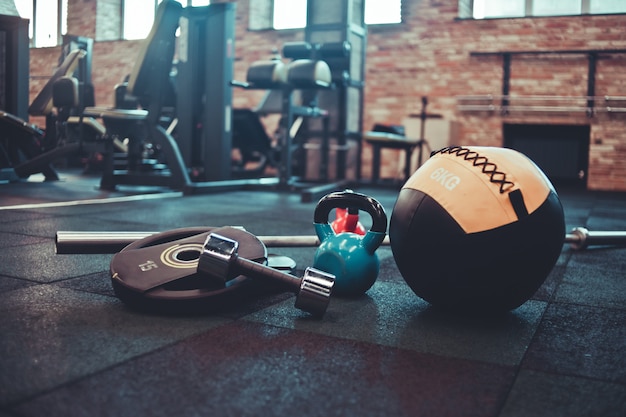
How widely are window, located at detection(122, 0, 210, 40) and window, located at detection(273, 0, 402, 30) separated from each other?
112cm

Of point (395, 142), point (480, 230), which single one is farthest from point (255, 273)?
point (395, 142)

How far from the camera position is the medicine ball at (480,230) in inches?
55.8

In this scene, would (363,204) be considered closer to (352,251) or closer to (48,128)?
(352,251)

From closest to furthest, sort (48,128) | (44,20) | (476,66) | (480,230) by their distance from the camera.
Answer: (480,230) < (44,20) < (48,128) < (476,66)

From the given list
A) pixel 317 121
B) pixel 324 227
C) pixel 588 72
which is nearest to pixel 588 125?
pixel 588 72

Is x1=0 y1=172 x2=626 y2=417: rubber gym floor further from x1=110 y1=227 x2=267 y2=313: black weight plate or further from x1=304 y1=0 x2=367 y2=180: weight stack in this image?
x1=304 y1=0 x2=367 y2=180: weight stack

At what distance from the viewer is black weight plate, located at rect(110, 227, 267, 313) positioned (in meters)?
1.47

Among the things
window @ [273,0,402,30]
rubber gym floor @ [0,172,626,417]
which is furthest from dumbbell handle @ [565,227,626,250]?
window @ [273,0,402,30]

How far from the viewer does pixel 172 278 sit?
150cm

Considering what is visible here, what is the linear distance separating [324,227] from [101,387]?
0.90 metres

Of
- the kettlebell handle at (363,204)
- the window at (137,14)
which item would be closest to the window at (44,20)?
the window at (137,14)

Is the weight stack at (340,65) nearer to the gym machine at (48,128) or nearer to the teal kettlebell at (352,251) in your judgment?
the gym machine at (48,128)

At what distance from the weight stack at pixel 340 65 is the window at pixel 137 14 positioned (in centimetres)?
132

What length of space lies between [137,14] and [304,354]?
739 cm
